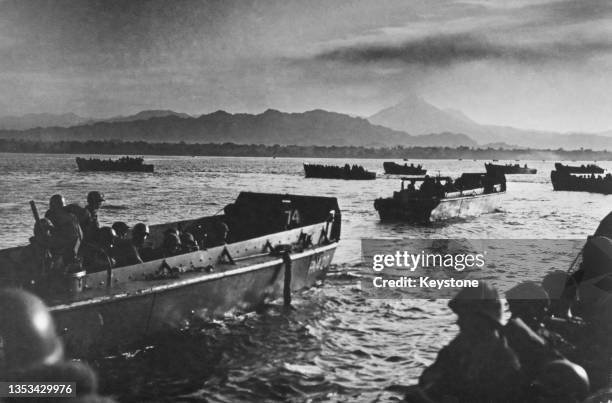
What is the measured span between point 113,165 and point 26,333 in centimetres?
8799

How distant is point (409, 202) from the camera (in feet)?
87.6

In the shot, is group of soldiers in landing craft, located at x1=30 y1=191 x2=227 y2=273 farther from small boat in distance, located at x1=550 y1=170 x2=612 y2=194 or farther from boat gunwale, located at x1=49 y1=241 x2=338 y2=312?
small boat in distance, located at x1=550 y1=170 x2=612 y2=194

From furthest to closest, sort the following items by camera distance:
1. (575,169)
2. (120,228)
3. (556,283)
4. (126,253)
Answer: (575,169) < (120,228) < (126,253) < (556,283)

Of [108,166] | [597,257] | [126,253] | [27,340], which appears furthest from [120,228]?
[108,166]

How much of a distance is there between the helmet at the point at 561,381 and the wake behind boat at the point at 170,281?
5.51 metres

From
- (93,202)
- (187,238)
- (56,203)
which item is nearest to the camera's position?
(56,203)

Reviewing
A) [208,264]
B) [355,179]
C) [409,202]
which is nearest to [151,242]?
[208,264]

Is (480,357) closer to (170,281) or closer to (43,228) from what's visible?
(170,281)

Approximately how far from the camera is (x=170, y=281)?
27.8ft

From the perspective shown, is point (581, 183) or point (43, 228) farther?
point (581, 183)

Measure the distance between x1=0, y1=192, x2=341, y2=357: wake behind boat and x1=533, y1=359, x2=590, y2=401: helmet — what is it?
551 centimetres

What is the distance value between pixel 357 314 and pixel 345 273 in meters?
4.01

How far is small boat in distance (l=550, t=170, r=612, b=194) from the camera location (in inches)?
1978

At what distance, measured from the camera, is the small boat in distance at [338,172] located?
7406 centimetres
